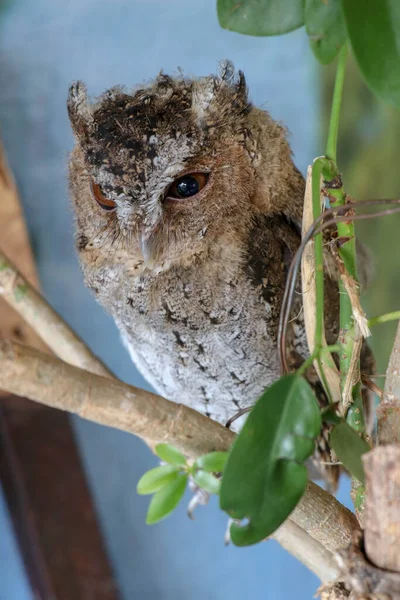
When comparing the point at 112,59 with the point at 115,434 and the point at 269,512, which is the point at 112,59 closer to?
the point at 115,434

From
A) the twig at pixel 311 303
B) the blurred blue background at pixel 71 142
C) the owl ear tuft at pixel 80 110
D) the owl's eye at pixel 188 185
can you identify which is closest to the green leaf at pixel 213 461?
the twig at pixel 311 303

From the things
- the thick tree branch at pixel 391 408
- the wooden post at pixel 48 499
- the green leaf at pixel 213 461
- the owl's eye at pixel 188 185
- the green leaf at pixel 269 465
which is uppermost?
the owl's eye at pixel 188 185

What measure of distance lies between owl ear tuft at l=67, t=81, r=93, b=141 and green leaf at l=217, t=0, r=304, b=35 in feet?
0.77

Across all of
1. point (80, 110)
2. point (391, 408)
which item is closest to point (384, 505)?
point (391, 408)

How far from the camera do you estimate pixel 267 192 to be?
838 millimetres

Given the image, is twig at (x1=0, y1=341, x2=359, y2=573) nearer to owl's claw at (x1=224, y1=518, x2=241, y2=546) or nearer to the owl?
owl's claw at (x1=224, y1=518, x2=241, y2=546)

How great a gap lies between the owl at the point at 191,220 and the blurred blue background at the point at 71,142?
28.8 inches

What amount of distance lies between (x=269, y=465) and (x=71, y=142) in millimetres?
1487

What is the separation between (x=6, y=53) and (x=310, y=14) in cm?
149

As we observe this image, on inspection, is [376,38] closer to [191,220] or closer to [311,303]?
[311,303]

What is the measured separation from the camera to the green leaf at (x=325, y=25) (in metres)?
0.61

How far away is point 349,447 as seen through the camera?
49 centimetres

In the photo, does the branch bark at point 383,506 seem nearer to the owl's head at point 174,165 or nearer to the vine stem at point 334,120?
the vine stem at point 334,120

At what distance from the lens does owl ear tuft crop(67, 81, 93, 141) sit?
2.60ft
